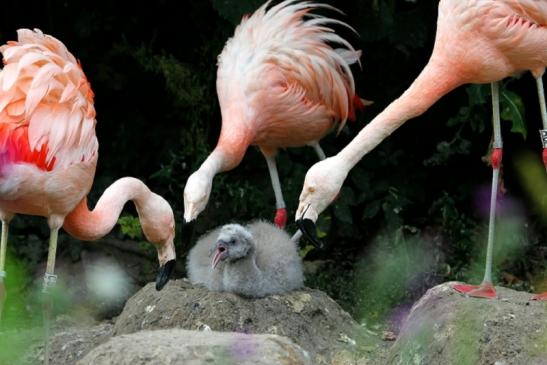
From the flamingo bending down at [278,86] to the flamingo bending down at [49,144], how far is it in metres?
1.19

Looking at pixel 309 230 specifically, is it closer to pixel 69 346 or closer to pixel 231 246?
pixel 231 246

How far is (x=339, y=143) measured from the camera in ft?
25.6

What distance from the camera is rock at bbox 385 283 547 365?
14.5 feet

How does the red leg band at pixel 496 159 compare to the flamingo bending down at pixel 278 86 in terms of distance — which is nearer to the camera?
the red leg band at pixel 496 159

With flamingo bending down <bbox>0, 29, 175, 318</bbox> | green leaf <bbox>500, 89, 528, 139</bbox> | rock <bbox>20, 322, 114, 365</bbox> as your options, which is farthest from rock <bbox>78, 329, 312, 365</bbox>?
green leaf <bbox>500, 89, 528, 139</bbox>

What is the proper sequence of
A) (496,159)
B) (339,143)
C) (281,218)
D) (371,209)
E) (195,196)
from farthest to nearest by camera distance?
(339,143)
(371,209)
(281,218)
(195,196)
(496,159)

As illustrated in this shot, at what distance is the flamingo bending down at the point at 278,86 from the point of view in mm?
Answer: 6488

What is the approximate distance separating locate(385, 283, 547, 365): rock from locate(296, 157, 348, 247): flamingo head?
0.79 metres

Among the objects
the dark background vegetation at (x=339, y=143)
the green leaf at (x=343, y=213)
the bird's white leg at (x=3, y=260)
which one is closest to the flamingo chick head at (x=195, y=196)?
the bird's white leg at (x=3, y=260)

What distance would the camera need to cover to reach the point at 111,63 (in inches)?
322

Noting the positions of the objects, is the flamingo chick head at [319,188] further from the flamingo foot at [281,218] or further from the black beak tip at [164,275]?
the flamingo foot at [281,218]

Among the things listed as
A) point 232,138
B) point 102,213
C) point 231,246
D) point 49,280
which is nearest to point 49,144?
point 102,213

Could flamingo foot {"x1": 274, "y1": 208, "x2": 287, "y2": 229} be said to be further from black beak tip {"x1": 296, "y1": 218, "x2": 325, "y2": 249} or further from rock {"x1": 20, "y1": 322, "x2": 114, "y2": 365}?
rock {"x1": 20, "y1": 322, "x2": 114, "y2": 365}

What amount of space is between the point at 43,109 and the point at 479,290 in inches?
86.7
